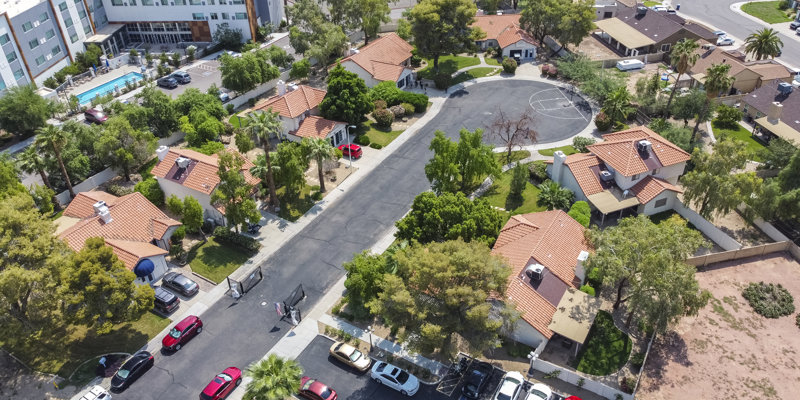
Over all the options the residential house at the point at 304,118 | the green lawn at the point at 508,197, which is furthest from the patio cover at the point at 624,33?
the residential house at the point at 304,118

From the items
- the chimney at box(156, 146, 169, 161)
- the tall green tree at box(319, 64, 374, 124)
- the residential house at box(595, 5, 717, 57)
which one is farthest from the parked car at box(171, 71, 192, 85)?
the residential house at box(595, 5, 717, 57)

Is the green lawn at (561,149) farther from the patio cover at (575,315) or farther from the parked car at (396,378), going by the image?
the parked car at (396,378)

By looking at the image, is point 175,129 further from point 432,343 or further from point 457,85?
point 432,343

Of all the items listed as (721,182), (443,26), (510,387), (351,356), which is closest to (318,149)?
(351,356)

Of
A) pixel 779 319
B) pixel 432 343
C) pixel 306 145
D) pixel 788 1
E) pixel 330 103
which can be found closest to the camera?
pixel 432 343

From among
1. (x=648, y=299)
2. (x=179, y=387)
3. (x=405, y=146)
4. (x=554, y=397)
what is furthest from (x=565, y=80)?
(x=179, y=387)

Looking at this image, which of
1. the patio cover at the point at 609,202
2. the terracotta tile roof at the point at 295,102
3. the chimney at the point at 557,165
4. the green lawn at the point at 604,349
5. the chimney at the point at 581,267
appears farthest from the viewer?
the terracotta tile roof at the point at 295,102
